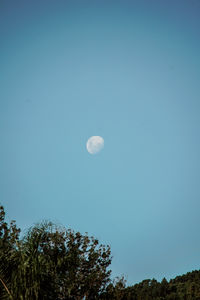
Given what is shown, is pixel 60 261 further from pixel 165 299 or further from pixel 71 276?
pixel 165 299

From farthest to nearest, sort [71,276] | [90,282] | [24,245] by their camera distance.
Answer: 1. [90,282]
2. [71,276]
3. [24,245]

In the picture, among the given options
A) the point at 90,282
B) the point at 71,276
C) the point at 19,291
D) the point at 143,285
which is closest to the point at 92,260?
the point at 90,282

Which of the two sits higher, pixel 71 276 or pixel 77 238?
pixel 77 238

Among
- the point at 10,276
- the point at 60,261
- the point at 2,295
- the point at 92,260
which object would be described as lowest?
the point at 2,295

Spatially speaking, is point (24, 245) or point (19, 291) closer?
point (19, 291)

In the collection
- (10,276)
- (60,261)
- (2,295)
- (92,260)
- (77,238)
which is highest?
(77,238)

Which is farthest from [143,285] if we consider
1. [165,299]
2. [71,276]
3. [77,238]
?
[71,276]

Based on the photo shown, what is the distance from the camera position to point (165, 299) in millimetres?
70062

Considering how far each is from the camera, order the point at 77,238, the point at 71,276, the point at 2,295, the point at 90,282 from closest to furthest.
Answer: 1. the point at 2,295
2. the point at 71,276
3. the point at 90,282
4. the point at 77,238

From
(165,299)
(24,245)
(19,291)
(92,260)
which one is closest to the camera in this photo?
(19,291)

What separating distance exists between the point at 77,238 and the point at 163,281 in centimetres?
9338

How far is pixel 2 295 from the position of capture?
18.5ft

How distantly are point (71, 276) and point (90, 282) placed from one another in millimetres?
13855

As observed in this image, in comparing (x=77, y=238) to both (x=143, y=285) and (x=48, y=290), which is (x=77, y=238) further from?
(x=143, y=285)
